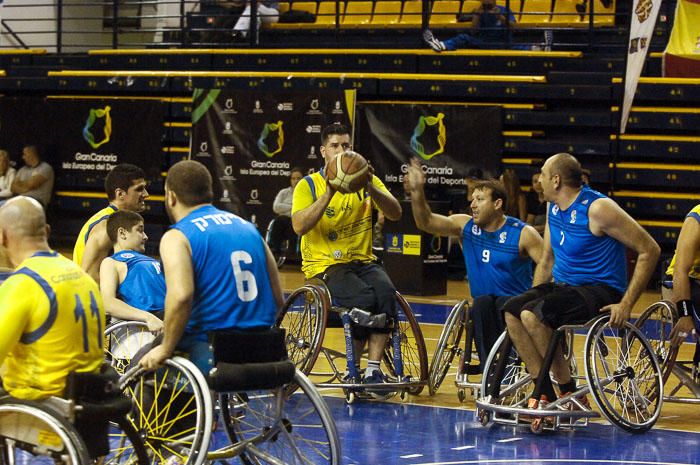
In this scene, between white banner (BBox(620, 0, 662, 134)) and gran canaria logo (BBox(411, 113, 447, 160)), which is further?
gran canaria logo (BBox(411, 113, 447, 160))

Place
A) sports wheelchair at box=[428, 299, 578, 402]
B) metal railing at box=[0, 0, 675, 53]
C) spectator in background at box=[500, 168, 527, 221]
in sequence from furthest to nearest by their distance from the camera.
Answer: metal railing at box=[0, 0, 675, 53]
spectator in background at box=[500, 168, 527, 221]
sports wheelchair at box=[428, 299, 578, 402]

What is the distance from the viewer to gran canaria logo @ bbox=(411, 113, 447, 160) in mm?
15125

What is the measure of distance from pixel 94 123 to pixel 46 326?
1296cm

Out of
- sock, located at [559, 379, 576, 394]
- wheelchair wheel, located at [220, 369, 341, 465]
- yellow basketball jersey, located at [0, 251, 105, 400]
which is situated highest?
yellow basketball jersey, located at [0, 251, 105, 400]

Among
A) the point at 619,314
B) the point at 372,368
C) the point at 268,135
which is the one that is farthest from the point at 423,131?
the point at 619,314

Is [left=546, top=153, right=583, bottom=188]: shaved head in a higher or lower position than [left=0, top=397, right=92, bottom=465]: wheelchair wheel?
higher

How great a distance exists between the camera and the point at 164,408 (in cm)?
535

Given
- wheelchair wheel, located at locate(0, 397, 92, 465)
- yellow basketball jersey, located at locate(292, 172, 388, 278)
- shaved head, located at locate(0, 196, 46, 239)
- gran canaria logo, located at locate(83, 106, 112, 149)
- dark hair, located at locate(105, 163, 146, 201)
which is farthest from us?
gran canaria logo, located at locate(83, 106, 112, 149)

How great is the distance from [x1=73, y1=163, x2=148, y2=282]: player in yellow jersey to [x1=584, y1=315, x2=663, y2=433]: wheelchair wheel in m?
2.79

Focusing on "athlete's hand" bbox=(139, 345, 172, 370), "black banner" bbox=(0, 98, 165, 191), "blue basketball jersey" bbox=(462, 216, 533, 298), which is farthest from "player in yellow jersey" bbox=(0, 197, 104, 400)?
"black banner" bbox=(0, 98, 165, 191)

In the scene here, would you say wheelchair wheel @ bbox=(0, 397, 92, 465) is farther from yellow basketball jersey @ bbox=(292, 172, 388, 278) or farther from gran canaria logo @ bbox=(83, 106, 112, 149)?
gran canaria logo @ bbox=(83, 106, 112, 149)

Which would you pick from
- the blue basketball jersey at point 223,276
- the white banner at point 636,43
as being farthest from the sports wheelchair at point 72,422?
the white banner at point 636,43

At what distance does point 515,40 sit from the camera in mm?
16797

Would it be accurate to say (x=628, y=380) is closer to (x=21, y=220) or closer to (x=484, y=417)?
(x=484, y=417)
